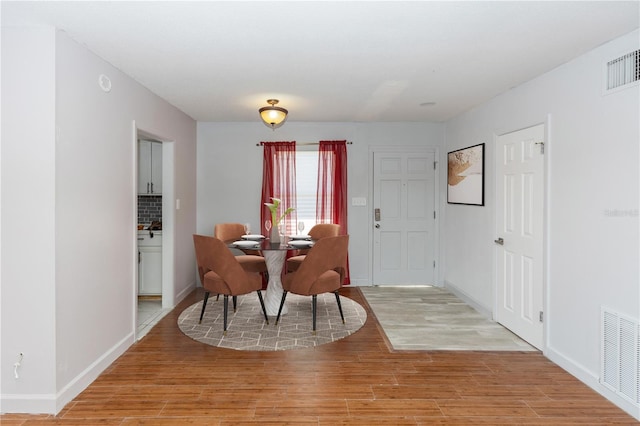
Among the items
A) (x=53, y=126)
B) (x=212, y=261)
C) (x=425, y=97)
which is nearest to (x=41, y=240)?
(x=53, y=126)

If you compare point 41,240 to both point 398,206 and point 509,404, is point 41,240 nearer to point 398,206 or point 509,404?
point 509,404

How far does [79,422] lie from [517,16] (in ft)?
11.7

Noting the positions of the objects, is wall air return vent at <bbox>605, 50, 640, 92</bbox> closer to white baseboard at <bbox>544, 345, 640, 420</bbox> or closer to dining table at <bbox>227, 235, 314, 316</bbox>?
white baseboard at <bbox>544, 345, 640, 420</bbox>

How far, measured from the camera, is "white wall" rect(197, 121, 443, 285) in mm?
5535

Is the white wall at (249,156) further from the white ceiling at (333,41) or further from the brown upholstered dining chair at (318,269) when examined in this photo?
the brown upholstered dining chair at (318,269)

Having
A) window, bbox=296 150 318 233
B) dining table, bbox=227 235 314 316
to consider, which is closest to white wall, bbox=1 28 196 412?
dining table, bbox=227 235 314 316

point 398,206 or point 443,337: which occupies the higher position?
point 398,206

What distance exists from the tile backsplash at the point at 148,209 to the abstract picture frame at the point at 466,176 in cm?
407

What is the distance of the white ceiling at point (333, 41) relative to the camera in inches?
85.2

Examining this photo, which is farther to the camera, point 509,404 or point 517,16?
point 509,404

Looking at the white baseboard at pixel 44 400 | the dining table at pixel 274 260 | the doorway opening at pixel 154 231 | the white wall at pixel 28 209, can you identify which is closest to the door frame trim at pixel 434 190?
the dining table at pixel 274 260

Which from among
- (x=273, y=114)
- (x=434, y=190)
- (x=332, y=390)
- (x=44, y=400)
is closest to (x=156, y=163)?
(x=273, y=114)

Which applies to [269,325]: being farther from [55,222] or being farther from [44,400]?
[55,222]

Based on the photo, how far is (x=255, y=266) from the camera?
445cm
